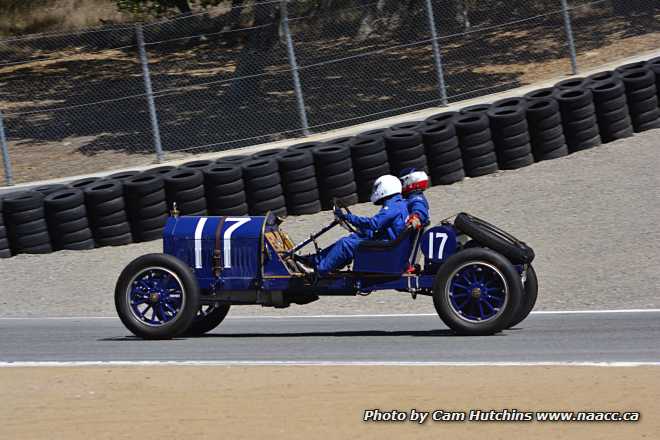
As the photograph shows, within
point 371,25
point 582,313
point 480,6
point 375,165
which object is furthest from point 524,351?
point 480,6

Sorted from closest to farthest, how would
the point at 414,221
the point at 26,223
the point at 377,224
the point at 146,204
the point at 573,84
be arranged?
the point at 414,221
the point at 377,224
the point at 146,204
the point at 26,223
the point at 573,84

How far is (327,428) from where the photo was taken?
22.7 feet

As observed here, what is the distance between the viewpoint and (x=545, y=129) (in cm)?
1587

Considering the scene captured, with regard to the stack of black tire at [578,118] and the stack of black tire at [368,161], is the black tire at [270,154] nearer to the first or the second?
the stack of black tire at [368,161]

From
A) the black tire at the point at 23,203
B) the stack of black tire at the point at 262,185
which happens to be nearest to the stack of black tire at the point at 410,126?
the stack of black tire at the point at 262,185

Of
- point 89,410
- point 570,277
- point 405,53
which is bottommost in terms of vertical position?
point 570,277

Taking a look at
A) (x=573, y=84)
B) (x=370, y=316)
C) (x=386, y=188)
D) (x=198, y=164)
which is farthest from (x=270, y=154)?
(x=386, y=188)

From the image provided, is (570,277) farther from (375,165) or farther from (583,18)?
(583,18)

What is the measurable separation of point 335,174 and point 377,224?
5389 millimetres

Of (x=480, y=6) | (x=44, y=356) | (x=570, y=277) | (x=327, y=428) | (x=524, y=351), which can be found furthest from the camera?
(x=480, y=6)

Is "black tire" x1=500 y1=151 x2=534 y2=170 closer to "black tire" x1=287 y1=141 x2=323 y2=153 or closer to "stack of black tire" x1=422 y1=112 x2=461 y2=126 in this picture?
"stack of black tire" x1=422 y1=112 x2=461 y2=126

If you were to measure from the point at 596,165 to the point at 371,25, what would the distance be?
4.35m

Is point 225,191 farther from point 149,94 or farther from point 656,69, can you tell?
point 656,69

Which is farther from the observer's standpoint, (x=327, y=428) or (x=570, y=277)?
(x=570, y=277)
